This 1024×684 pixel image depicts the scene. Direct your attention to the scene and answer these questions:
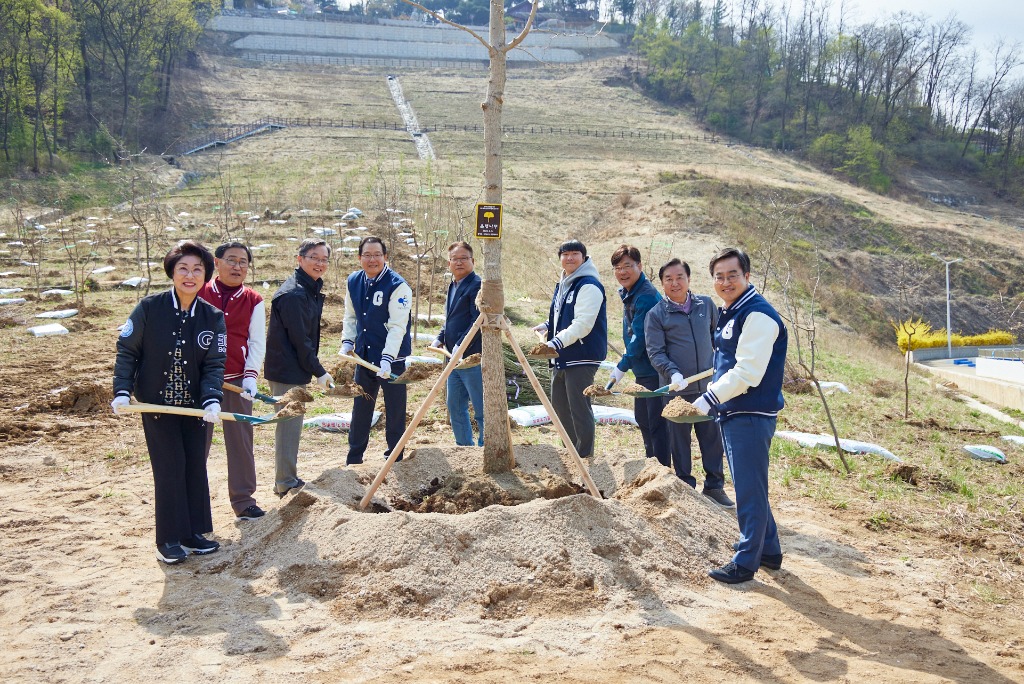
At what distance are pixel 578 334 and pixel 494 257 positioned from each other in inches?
31.2

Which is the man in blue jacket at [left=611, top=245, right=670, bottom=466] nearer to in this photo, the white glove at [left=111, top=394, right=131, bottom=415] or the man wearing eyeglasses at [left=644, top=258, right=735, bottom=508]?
the man wearing eyeglasses at [left=644, top=258, right=735, bottom=508]

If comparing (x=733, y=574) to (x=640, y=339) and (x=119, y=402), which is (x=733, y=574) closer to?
(x=640, y=339)

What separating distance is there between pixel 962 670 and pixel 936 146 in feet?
207

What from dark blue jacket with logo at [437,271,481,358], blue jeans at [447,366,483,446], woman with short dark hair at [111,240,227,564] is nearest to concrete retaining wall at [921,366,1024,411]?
blue jeans at [447,366,483,446]

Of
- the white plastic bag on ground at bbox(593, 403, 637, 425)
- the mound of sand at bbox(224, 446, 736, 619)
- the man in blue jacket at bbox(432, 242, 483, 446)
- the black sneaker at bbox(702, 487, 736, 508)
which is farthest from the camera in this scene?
the white plastic bag on ground at bbox(593, 403, 637, 425)

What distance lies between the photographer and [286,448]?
516 centimetres

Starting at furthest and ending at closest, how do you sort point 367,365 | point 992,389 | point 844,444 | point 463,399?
point 992,389, point 844,444, point 463,399, point 367,365

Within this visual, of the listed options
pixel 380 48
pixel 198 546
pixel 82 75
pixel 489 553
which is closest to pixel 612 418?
pixel 489 553

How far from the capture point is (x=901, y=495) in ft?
19.9

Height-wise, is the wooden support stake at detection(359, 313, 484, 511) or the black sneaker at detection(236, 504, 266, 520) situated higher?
the wooden support stake at detection(359, 313, 484, 511)

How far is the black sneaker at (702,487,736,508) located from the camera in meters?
5.34

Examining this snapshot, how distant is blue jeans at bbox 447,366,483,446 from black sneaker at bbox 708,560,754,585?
235 cm

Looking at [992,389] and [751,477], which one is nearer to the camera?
[751,477]

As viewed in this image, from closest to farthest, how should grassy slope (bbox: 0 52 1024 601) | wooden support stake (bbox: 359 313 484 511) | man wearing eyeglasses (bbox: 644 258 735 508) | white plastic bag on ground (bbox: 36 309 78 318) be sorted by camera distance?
wooden support stake (bbox: 359 313 484 511) < man wearing eyeglasses (bbox: 644 258 735 508) < grassy slope (bbox: 0 52 1024 601) < white plastic bag on ground (bbox: 36 309 78 318)
